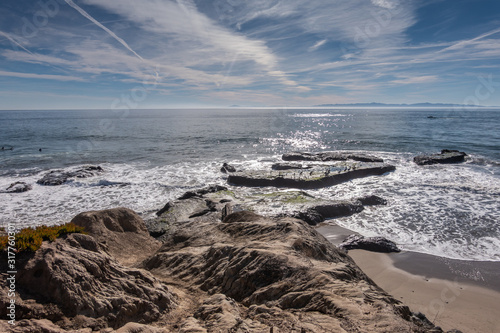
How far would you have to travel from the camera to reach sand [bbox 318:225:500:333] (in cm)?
790

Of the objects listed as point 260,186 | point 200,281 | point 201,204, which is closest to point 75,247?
point 200,281

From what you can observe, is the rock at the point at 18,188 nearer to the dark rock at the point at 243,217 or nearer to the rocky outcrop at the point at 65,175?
the rocky outcrop at the point at 65,175

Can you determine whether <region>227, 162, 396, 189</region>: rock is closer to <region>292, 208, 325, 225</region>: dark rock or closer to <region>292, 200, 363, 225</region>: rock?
<region>292, 200, 363, 225</region>: rock

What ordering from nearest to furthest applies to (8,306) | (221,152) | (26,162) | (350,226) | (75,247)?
(8,306) < (75,247) < (350,226) < (26,162) < (221,152)

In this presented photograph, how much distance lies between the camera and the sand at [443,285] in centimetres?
790

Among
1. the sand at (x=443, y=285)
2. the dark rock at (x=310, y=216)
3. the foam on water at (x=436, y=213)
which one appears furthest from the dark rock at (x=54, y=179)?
the sand at (x=443, y=285)

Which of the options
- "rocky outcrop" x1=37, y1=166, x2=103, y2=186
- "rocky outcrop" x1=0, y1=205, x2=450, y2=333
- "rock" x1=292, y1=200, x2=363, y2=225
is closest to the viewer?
"rocky outcrop" x1=0, y1=205, x2=450, y2=333

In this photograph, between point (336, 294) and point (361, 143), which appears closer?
point (336, 294)

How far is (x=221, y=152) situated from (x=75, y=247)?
34252 millimetres

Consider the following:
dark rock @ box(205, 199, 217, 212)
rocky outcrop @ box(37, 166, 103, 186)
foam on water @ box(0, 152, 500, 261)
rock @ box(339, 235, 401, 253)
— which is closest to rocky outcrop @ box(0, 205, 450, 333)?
rock @ box(339, 235, 401, 253)

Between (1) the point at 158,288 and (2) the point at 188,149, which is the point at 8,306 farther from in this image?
(2) the point at 188,149

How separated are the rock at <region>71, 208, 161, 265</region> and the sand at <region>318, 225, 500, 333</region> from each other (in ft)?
27.5

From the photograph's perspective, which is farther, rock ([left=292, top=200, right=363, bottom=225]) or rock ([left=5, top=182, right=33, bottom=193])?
rock ([left=5, top=182, right=33, bottom=193])

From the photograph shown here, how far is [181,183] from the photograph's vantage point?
23.5 m
